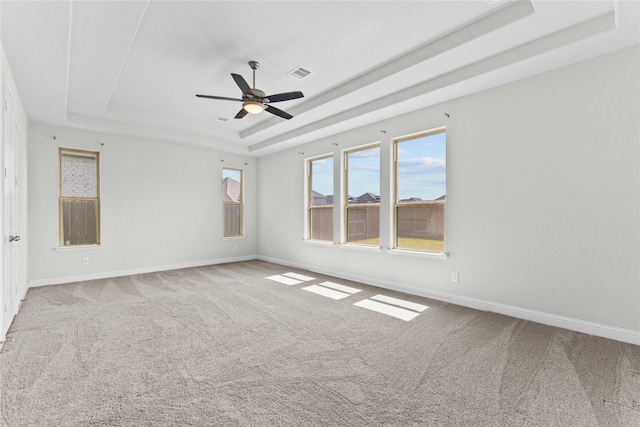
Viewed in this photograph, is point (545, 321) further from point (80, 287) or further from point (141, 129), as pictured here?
point (141, 129)

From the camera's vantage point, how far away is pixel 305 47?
3.28 m

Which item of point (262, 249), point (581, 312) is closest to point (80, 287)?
point (262, 249)

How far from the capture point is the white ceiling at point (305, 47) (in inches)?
101

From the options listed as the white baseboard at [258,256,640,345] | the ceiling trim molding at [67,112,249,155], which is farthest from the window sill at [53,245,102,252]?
the white baseboard at [258,256,640,345]

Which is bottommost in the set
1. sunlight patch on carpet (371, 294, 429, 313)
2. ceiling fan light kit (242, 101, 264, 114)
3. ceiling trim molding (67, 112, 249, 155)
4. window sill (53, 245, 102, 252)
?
sunlight patch on carpet (371, 294, 429, 313)

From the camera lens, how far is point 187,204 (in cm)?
671

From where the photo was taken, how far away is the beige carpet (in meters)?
1.85

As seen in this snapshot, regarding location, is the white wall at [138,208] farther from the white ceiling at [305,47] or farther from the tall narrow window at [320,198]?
the tall narrow window at [320,198]

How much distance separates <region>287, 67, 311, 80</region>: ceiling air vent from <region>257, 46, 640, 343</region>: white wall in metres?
1.71

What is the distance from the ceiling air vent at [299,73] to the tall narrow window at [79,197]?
4294mm


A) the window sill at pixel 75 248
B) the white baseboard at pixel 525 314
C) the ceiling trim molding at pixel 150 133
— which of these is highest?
the ceiling trim molding at pixel 150 133

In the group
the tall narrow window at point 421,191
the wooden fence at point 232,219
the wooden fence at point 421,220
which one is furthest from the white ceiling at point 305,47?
the wooden fence at point 232,219

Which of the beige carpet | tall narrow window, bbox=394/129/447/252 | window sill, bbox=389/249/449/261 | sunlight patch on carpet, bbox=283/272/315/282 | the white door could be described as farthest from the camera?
sunlight patch on carpet, bbox=283/272/315/282

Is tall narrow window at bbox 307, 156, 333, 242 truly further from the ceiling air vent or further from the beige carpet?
the beige carpet
